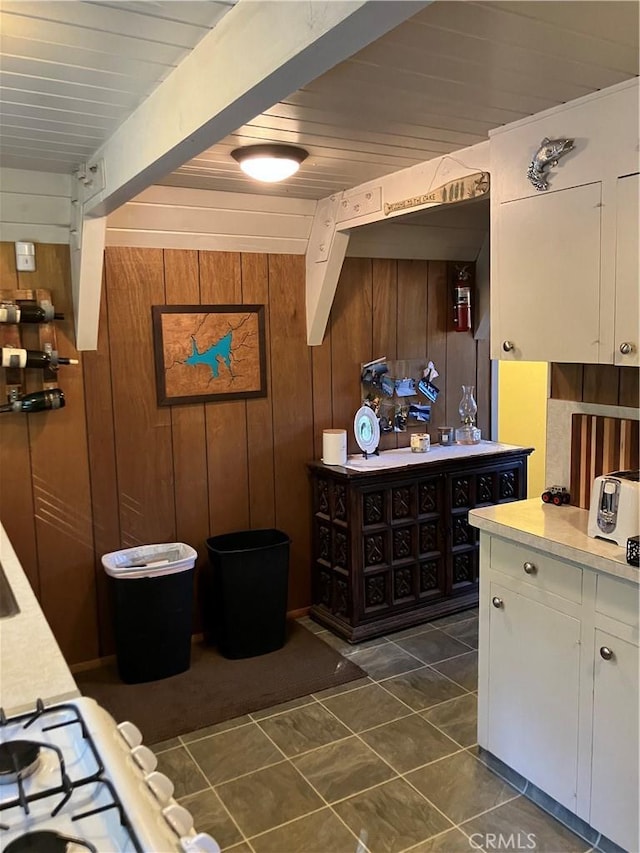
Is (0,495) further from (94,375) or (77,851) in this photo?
(77,851)

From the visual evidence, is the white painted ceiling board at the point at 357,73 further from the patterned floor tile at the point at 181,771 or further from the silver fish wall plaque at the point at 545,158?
the patterned floor tile at the point at 181,771

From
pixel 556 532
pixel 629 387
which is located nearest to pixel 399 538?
pixel 556 532

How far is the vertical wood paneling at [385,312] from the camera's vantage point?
3.90 meters

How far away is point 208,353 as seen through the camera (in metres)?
3.42

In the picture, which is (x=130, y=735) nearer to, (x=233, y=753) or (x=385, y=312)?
(x=233, y=753)

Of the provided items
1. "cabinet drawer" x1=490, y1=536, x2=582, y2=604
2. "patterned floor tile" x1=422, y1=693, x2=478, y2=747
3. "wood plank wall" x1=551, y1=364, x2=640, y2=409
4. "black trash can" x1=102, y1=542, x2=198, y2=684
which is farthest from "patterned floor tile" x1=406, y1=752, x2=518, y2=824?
"wood plank wall" x1=551, y1=364, x2=640, y2=409

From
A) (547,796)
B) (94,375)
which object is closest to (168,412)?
(94,375)

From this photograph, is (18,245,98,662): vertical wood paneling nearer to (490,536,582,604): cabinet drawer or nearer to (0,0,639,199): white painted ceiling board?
(0,0,639,199): white painted ceiling board

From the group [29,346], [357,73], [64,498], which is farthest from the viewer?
[64,498]

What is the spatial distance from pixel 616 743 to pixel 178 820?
1.45 m

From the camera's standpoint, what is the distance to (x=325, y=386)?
3805 mm

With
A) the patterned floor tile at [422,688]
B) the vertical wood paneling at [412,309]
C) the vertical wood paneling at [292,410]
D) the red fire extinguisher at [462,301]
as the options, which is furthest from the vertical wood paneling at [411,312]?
the patterned floor tile at [422,688]

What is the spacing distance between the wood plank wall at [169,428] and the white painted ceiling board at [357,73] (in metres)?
0.80

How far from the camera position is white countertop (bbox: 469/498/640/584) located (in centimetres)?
194
